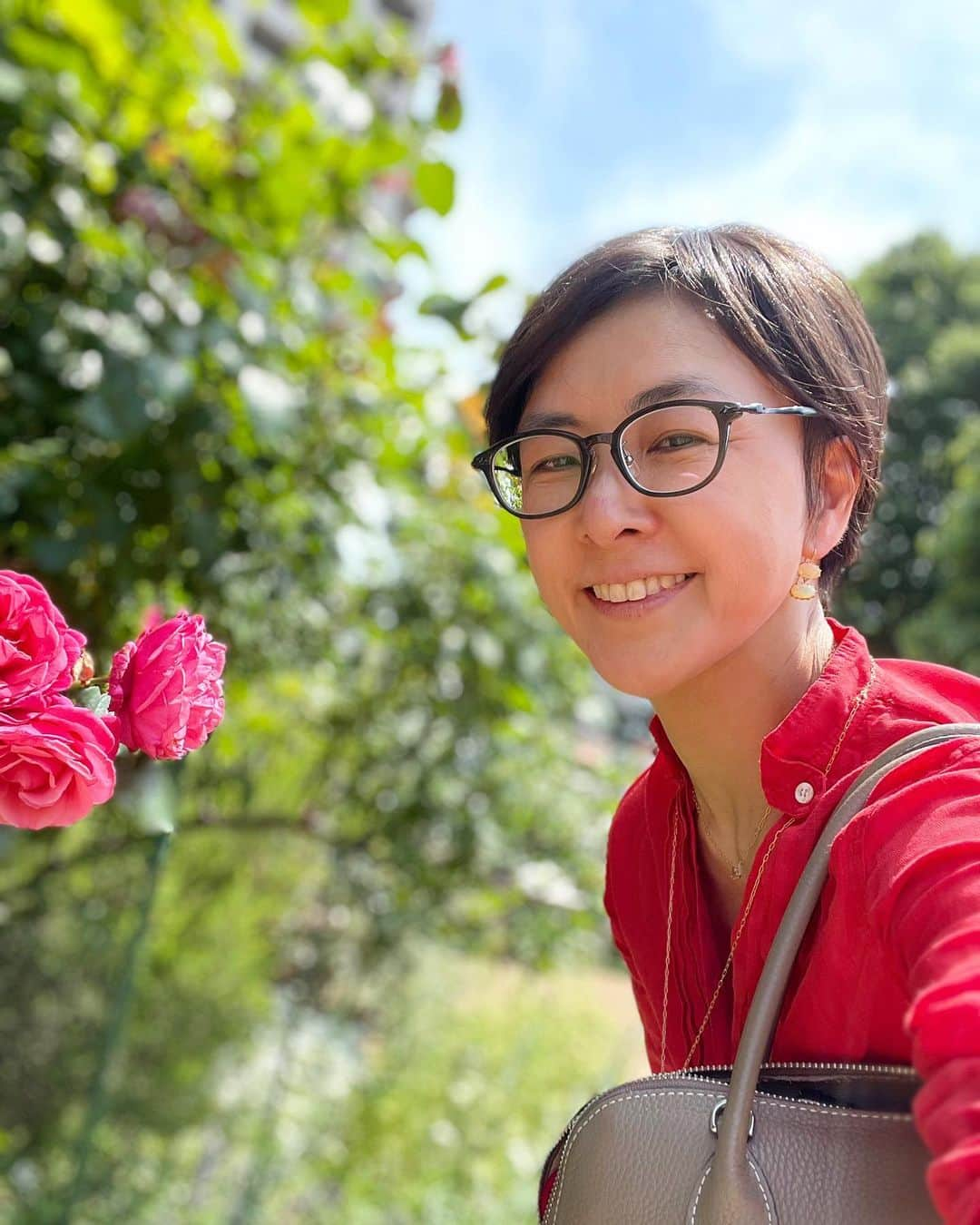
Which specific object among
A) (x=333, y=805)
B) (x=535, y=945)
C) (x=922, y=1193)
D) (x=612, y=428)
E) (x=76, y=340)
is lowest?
(x=535, y=945)

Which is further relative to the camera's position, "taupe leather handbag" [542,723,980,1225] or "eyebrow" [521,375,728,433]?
"eyebrow" [521,375,728,433]

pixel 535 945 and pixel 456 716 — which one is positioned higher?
pixel 456 716

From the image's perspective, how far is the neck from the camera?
1067 mm

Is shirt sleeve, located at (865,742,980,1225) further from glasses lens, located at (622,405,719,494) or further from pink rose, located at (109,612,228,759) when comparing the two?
pink rose, located at (109,612,228,759)

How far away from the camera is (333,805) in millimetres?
3631

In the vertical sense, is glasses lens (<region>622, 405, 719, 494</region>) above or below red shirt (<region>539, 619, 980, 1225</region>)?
above

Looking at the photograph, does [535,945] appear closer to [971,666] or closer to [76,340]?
[76,340]

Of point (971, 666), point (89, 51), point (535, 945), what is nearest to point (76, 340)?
point (89, 51)

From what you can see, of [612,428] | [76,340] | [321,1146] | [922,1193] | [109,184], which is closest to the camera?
[922,1193]

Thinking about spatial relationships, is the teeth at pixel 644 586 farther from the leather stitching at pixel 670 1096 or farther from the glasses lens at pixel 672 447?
the leather stitching at pixel 670 1096

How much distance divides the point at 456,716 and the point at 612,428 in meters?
2.18

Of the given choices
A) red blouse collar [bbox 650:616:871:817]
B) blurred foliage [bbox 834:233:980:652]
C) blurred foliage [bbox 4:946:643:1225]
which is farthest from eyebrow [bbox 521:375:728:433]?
blurred foliage [bbox 4:946:643:1225]

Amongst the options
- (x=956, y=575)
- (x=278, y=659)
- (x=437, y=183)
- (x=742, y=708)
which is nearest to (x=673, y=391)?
(x=742, y=708)

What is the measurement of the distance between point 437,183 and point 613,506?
1.42 m
